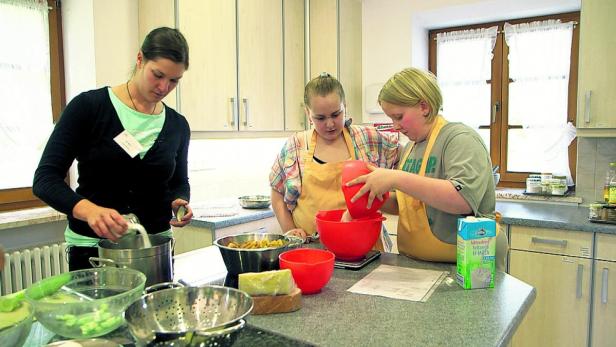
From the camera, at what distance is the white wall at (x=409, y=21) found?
3266 millimetres

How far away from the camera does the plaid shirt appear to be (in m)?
1.73

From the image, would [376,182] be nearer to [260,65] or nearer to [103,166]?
[103,166]

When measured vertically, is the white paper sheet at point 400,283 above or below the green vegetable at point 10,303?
below

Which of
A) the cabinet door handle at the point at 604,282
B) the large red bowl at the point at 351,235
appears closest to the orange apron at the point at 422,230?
the large red bowl at the point at 351,235

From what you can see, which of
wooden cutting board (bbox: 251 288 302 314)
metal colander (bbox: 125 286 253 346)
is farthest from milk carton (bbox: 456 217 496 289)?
metal colander (bbox: 125 286 253 346)

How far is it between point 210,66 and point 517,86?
7.33 ft

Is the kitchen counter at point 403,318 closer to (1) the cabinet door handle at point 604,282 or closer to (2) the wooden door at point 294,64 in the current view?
(1) the cabinet door handle at point 604,282

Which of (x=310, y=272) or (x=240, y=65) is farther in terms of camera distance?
(x=240, y=65)

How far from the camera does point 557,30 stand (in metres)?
3.23

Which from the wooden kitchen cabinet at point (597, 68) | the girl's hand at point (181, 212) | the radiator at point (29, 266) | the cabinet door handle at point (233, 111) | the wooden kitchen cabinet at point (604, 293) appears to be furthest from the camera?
the cabinet door handle at point (233, 111)

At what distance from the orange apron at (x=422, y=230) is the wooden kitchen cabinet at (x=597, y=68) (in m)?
1.72

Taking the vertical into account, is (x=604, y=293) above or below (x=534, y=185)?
below

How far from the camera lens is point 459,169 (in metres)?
1.23

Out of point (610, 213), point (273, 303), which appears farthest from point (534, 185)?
point (273, 303)
